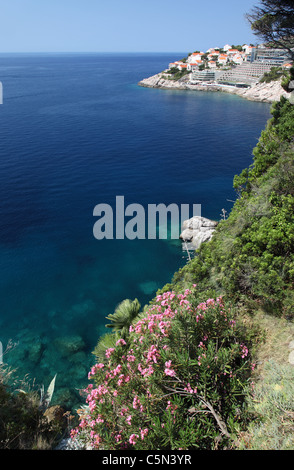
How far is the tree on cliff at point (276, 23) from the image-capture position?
16.2 m

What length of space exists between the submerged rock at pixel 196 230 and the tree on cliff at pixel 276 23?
12954mm

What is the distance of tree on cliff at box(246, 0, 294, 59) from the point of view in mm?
16250

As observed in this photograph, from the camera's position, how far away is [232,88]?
96.2 meters

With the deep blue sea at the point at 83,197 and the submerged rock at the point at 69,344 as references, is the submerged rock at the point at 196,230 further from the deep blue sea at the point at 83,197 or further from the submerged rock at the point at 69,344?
the submerged rock at the point at 69,344

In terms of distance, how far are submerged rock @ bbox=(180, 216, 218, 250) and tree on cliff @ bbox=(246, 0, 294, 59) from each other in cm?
1295

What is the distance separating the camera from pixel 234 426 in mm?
5293

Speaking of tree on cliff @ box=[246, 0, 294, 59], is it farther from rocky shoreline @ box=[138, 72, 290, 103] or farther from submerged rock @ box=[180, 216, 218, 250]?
rocky shoreline @ box=[138, 72, 290, 103]

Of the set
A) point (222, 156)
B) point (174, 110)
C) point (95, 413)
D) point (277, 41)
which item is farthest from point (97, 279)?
point (174, 110)

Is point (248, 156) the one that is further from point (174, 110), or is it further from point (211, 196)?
point (174, 110)

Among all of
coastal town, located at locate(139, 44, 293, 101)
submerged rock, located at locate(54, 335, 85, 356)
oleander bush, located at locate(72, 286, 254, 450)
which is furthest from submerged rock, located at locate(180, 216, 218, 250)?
coastal town, located at locate(139, 44, 293, 101)

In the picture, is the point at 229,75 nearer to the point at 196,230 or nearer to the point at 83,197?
the point at 83,197

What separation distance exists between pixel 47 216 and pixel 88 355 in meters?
17.1

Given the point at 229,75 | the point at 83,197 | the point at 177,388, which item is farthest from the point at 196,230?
the point at 229,75

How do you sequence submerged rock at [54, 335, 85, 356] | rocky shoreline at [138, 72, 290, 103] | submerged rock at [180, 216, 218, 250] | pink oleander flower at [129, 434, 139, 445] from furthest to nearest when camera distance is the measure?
rocky shoreline at [138, 72, 290, 103] → submerged rock at [180, 216, 218, 250] → submerged rock at [54, 335, 85, 356] → pink oleander flower at [129, 434, 139, 445]
